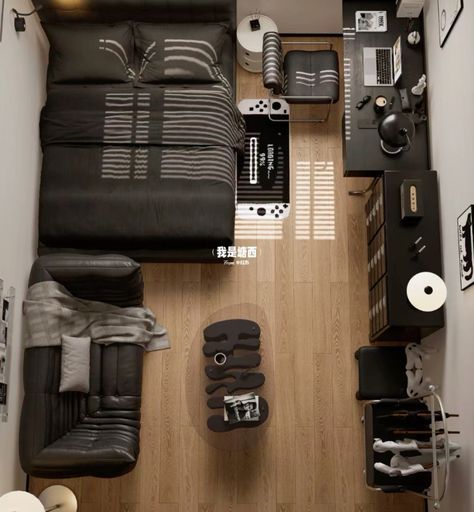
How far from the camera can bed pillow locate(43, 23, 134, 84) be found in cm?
532

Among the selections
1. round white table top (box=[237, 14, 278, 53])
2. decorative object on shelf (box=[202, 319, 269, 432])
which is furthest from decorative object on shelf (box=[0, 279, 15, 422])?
round white table top (box=[237, 14, 278, 53])

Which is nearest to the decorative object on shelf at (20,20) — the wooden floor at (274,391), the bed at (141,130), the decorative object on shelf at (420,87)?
the bed at (141,130)

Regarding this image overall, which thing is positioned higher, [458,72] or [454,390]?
[458,72]

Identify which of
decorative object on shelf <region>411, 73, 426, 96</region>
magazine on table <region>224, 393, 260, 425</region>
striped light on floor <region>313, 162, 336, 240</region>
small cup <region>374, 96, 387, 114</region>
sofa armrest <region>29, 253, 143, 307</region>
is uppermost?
decorative object on shelf <region>411, 73, 426, 96</region>

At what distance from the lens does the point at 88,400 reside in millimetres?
4805

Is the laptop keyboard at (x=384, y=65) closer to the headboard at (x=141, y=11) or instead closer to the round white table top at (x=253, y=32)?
the round white table top at (x=253, y=32)

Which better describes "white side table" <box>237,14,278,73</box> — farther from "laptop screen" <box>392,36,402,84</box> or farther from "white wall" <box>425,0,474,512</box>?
"white wall" <box>425,0,474,512</box>

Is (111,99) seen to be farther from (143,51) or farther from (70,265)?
(70,265)

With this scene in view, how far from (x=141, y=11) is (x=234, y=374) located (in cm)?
276

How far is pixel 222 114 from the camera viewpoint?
17.2 ft

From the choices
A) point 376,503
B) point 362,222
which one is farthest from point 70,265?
point 376,503

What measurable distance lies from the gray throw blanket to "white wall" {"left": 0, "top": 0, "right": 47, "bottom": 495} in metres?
0.13

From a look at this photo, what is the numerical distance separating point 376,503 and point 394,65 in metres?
3.03

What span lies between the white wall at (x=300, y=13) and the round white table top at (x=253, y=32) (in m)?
0.06
